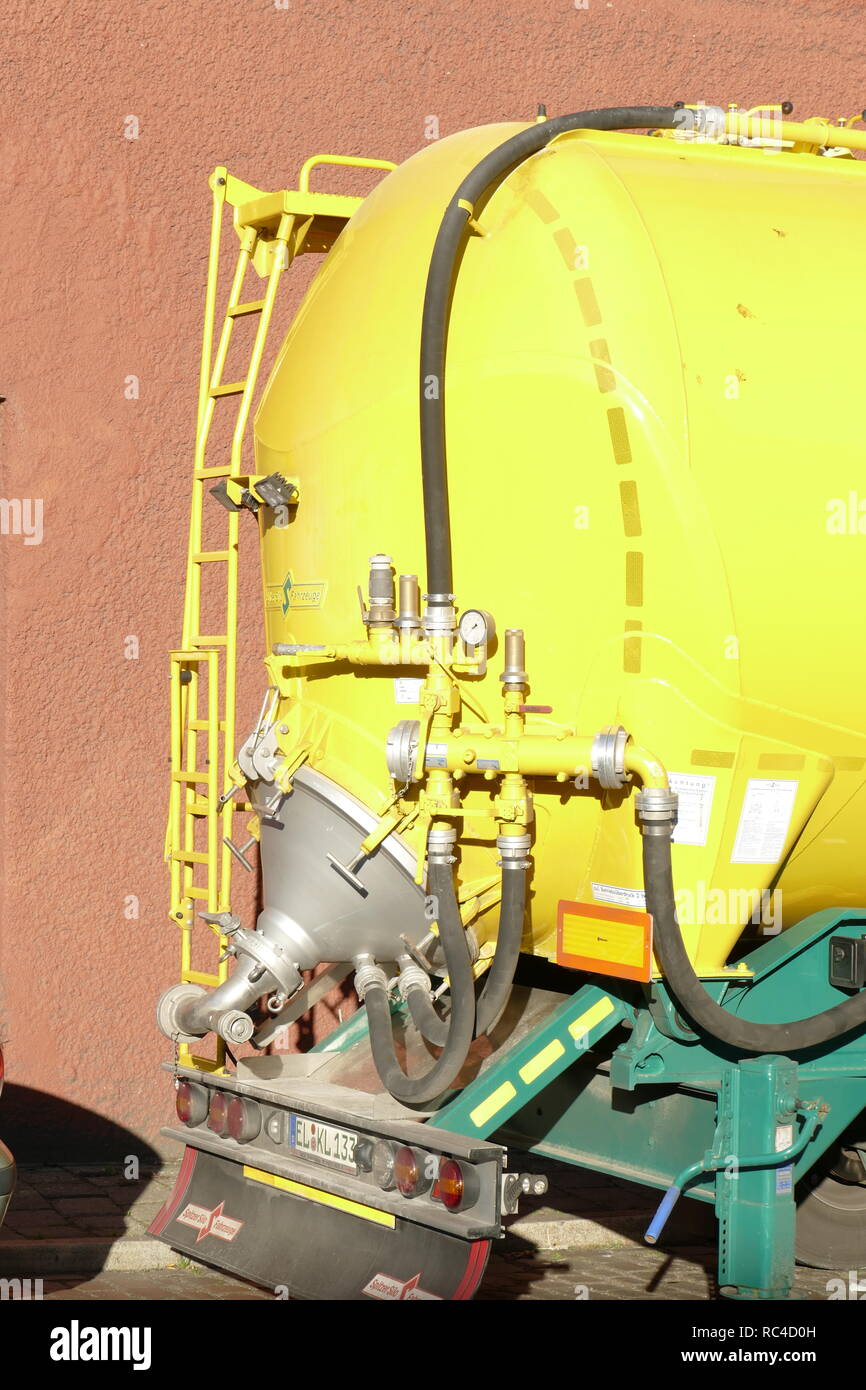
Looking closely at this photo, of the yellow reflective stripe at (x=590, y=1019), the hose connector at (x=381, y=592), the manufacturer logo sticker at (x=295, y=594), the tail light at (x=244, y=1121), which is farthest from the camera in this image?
the tail light at (x=244, y=1121)

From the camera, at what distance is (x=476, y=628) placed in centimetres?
471

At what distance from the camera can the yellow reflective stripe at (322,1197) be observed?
4977 millimetres

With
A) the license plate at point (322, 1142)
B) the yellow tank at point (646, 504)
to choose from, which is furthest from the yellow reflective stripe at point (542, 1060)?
the license plate at point (322, 1142)

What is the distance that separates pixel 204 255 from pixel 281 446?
98.5 inches

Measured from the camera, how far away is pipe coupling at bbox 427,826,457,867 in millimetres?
4809

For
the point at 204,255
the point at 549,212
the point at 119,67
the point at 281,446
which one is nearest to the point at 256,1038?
the point at 281,446

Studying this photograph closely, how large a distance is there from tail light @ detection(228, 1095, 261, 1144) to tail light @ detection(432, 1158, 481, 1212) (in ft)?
3.03

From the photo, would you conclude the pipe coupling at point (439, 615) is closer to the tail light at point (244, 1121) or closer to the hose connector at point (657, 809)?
the hose connector at point (657, 809)

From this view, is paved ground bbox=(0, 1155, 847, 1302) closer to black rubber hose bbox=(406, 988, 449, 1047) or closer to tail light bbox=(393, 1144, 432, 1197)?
tail light bbox=(393, 1144, 432, 1197)

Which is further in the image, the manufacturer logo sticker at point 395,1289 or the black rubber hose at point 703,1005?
the manufacturer logo sticker at point 395,1289

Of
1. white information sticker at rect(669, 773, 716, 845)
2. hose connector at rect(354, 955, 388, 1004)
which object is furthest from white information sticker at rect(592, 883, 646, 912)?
hose connector at rect(354, 955, 388, 1004)

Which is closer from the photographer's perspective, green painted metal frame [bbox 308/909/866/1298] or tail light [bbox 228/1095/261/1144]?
green painted metal frame [bbox 308/909/866/1298]

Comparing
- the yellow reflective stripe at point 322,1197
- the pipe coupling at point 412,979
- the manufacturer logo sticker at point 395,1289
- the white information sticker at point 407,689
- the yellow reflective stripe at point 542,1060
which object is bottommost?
the manufacturer logo sticker at point 395,1289

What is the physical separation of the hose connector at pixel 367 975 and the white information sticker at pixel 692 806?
102 centimetres
